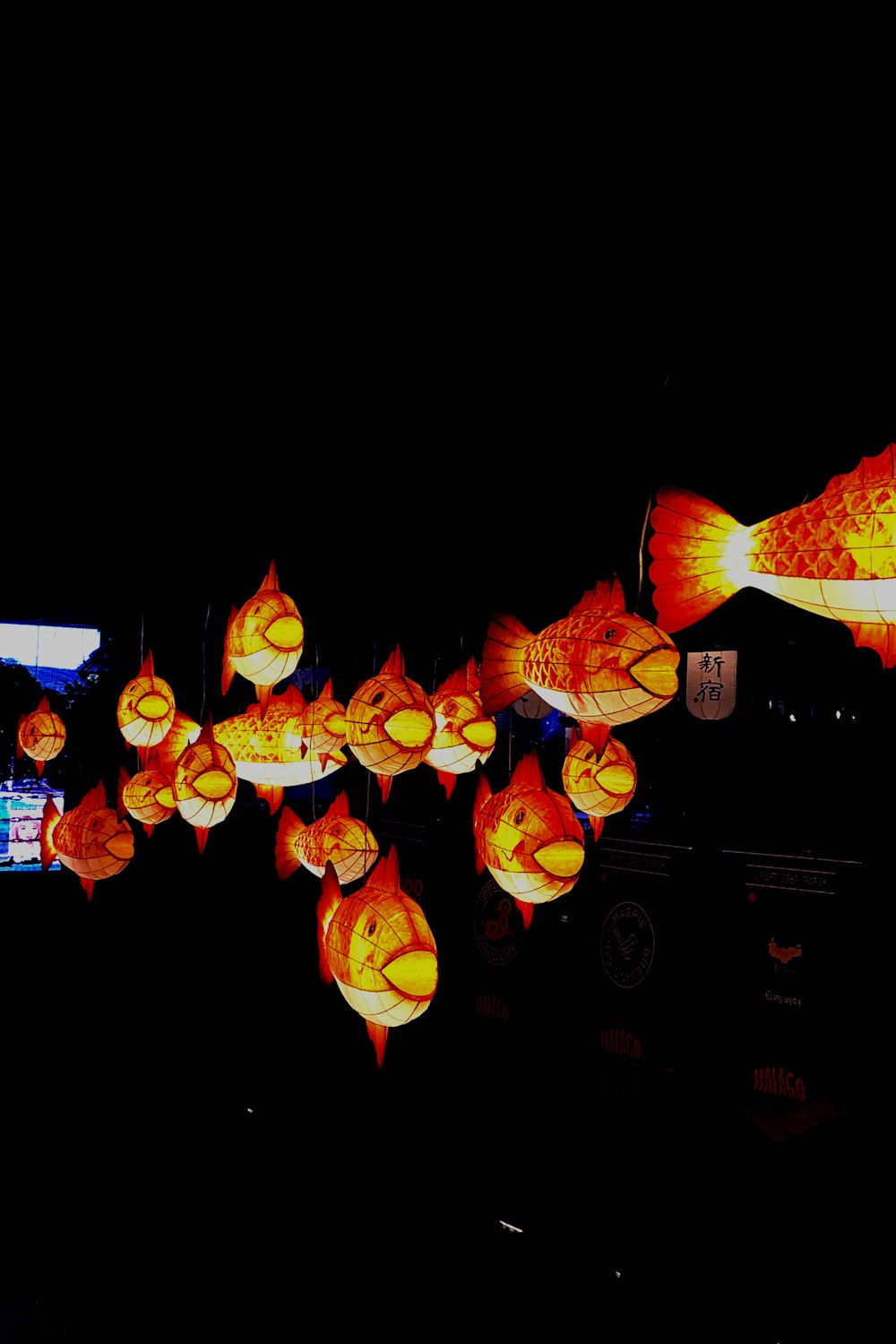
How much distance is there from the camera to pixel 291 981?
267 inches

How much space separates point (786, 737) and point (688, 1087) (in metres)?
1.89

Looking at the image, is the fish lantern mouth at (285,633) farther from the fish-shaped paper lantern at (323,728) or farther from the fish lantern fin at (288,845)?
the fish lantern fin at (288,845)

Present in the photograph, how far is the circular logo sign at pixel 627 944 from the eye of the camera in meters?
4.72

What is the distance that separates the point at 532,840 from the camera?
297 cm

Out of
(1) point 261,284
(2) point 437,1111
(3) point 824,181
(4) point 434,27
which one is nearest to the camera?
(4) point 434,27

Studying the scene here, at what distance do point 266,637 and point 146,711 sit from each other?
1096 millimetres

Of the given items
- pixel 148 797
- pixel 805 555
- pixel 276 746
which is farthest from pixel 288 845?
pixel 805 555

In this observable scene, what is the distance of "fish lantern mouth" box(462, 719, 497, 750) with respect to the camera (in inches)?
139

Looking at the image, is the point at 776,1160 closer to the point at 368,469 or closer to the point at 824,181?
the point at 368,469

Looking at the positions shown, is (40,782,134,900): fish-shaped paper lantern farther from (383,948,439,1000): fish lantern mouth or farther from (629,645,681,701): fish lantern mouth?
(629,645,681,701): fish lantern mouth

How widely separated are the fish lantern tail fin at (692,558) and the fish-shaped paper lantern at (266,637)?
1.69 metres

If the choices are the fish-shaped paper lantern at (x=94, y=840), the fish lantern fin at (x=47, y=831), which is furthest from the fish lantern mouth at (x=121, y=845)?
the fish lantern fin at (x=47, y=831)

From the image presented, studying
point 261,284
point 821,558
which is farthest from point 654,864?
point 261,284

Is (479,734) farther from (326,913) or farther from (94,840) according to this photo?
(94,840)
